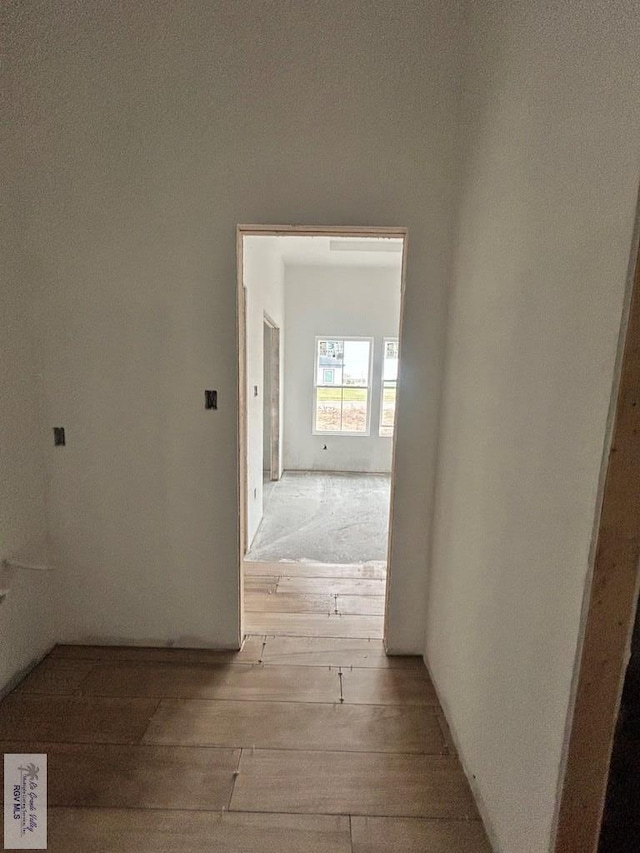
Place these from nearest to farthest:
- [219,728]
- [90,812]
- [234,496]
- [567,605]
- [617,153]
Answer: [617,153] → [567,605] → [90,812] → [219,728] → [234,496]

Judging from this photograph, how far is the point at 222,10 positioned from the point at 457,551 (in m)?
2.41

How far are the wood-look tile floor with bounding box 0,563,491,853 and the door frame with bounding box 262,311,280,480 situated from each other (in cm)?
329

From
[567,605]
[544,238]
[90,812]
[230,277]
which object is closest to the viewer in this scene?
[567,605]

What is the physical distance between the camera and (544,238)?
3.30 feet

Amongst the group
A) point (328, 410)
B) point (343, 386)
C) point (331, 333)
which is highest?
point (331, 333)

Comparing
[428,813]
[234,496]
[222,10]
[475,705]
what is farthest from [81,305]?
[428,813]

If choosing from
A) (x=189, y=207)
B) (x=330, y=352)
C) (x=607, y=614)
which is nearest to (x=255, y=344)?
A: (x=189, y=207)

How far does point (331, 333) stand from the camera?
5.76 metres

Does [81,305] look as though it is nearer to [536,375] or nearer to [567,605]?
[536,375]

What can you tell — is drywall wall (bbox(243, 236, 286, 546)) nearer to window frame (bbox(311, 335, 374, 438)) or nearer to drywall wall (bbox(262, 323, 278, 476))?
drywall wall (bbox(262, 323, 278, 476))

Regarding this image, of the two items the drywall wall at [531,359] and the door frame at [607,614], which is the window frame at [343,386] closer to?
the drywall wall at [531,359]

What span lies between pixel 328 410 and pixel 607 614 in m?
5.20

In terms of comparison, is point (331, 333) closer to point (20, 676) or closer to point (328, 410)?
point (328, 410)

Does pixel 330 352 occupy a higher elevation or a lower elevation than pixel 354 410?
higher
